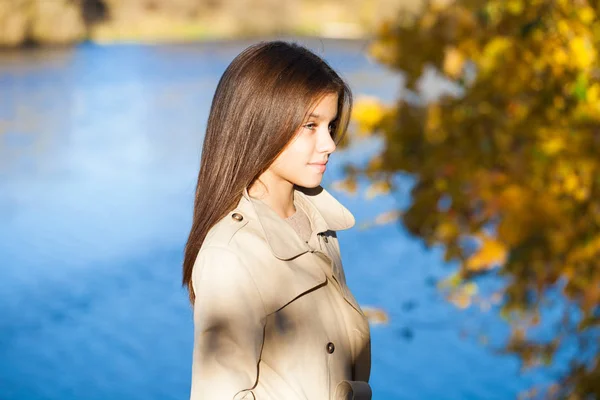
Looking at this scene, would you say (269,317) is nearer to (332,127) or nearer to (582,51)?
(332,127)

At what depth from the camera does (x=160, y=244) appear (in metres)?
7.60

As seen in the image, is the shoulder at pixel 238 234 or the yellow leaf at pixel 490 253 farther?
the yellow leaf at pixel 490 253

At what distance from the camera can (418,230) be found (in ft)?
22.4

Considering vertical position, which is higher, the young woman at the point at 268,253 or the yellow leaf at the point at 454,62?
the yellow leaf at the point at 454,62

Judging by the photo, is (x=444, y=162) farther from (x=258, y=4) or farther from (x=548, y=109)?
(x=258, y=4)

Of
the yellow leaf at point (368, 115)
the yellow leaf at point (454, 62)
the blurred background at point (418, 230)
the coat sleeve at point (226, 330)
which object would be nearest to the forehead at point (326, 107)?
the blurred background at point (418, 230)

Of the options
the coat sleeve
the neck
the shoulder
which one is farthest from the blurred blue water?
the coat sleeve

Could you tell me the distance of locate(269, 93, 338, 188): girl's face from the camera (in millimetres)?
1330

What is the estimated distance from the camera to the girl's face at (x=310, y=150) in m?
1.33

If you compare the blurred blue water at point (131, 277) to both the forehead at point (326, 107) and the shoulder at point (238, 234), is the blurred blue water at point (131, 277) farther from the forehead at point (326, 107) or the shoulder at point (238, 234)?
the shoulder at point (238, 234)

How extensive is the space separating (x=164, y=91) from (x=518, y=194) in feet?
37.2

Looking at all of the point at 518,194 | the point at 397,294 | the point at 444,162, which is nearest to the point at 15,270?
the point at 397,294

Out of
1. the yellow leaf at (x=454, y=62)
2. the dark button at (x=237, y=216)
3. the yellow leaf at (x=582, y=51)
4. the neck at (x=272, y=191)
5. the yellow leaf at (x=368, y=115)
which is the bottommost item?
the dark button at (x=237, y=216)

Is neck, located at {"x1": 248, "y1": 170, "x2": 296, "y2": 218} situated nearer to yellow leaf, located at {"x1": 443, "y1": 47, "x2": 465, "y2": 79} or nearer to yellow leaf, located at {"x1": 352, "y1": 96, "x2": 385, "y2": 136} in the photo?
yellow leaf, located at {"x1": 443, "y1": 47, "x2": 465, "y2": 79}
